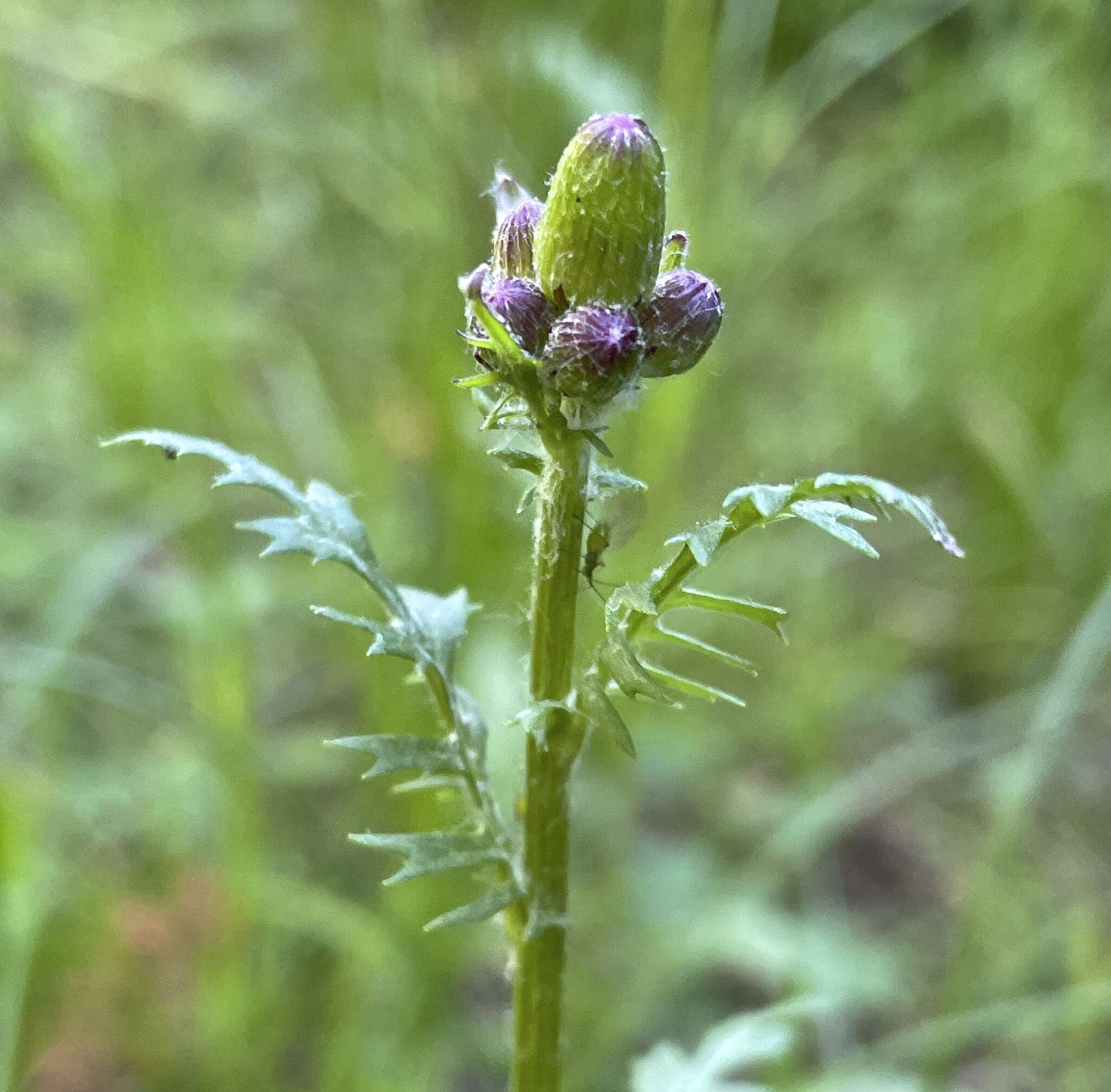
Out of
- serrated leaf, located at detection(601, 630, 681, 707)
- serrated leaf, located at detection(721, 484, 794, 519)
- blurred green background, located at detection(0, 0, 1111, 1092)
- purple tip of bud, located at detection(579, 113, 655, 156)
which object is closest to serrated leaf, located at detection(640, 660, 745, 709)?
serrated leaf, located at detection(601, 630, 681, 707)

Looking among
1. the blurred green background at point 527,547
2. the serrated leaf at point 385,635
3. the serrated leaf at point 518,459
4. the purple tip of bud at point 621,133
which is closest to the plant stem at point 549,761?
Result: the serrated leaf at point 518,459

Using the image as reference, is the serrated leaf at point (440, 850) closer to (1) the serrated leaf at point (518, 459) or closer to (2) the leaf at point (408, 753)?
(2) the leaf at point (408, 753)

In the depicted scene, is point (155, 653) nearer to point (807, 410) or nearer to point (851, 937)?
point (851, 937)

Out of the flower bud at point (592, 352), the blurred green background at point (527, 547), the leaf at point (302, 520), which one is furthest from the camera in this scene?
the blurred green background at point (527, 547)

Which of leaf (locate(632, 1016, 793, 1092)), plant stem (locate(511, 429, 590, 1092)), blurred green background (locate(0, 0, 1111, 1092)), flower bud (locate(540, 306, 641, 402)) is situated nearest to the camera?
flower bud (locate(540, 306, 641, 402))

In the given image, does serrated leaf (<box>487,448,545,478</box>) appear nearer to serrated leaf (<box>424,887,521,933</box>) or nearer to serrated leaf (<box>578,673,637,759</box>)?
serrated leaf (<box>578,673,637,759</box>)

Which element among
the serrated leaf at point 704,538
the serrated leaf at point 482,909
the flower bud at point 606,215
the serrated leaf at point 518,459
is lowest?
the serrated leaf at point 482,909
